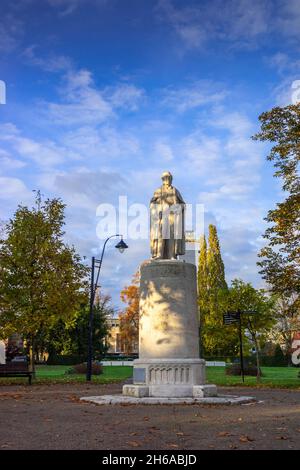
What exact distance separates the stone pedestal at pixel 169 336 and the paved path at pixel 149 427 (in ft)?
4.04

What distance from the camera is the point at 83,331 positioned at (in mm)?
51500

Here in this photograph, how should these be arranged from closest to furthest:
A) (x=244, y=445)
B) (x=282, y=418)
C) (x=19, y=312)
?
(x=244, y=445)
(x=282, y=418)
(x=19, y=312)

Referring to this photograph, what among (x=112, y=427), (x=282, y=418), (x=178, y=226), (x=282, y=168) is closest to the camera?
(x=112, y=427)

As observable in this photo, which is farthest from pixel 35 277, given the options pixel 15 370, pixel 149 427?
pixel 149 427

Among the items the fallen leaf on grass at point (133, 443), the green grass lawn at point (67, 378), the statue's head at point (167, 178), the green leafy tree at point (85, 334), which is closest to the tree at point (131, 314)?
the green leafy tree at point (85, 334)

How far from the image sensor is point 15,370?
21266 millimetres

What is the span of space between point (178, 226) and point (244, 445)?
8.57 m

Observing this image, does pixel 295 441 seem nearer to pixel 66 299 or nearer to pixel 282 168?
pixel 282 168

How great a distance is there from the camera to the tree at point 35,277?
23.8m

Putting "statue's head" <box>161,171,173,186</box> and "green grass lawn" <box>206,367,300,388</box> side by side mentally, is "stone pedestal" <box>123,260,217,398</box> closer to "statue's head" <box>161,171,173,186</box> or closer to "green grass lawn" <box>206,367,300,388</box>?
"statue's head" <box>161,171,173,186</box>

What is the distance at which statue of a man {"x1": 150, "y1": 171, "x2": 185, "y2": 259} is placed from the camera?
47.8 feet

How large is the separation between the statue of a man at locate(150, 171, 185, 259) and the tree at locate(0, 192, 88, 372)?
36.1 ft

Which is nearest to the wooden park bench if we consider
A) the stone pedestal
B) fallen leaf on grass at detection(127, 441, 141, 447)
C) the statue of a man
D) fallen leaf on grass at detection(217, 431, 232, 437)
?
the stone pedestal
